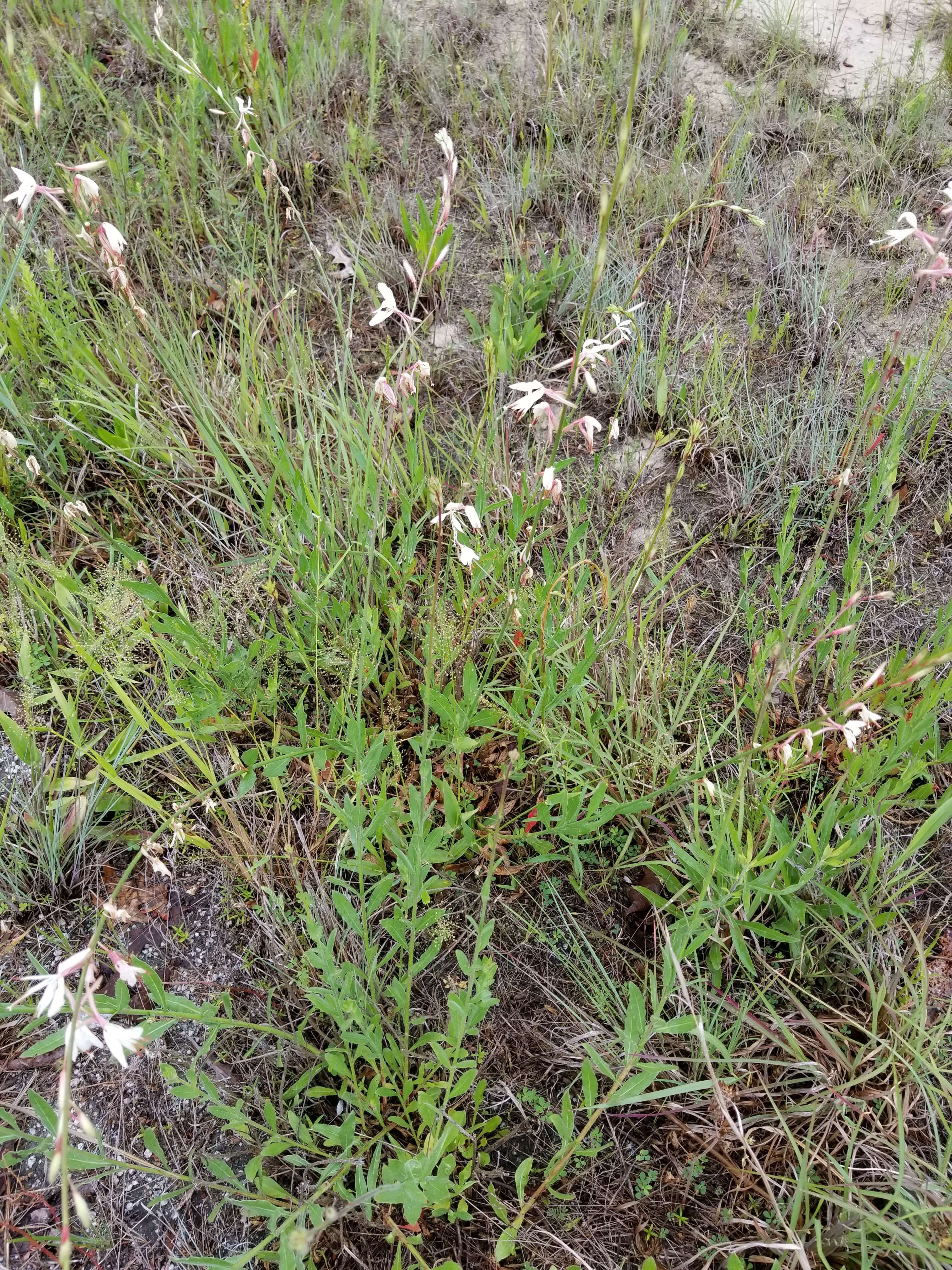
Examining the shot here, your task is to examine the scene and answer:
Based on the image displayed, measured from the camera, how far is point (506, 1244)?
1.21 meters

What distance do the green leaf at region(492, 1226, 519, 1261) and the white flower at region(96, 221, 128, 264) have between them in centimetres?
205

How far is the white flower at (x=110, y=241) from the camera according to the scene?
67.7 inches

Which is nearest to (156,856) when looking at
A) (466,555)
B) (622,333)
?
(466,555)

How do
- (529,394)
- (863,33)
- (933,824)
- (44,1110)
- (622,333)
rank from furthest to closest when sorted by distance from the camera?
(863,33), (622,333), (529,394), (933,824), (44,1110)

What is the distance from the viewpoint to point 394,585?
204cm

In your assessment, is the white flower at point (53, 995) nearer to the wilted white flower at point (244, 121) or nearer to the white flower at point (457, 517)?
the white flower at point (457, 517)

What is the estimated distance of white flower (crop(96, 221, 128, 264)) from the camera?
172cm

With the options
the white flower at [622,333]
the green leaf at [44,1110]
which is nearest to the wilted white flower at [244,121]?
the white flower at [622,333]

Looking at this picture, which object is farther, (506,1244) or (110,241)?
(110,241)

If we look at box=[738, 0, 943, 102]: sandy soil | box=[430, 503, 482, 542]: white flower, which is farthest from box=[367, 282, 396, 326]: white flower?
box=[738, 0, 943, 102]: sandy soil

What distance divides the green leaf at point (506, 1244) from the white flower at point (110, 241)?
205cm

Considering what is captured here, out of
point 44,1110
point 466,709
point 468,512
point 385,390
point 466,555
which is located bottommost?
point 44,1110

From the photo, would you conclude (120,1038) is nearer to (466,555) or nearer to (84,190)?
(466,555)

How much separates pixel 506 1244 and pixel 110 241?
2.09 meters
